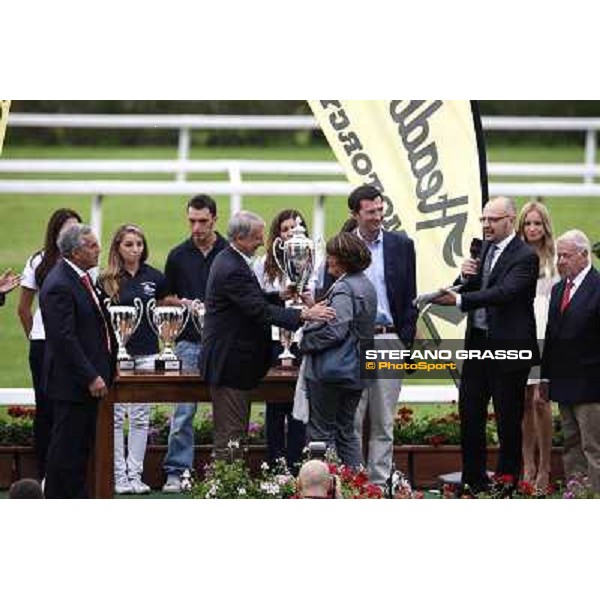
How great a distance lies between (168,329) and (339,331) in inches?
36.6

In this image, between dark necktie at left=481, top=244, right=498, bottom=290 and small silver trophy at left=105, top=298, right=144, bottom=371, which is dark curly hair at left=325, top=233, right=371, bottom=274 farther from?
Answer: small silver trophy at left=105, top=298, right=144, bottom=371

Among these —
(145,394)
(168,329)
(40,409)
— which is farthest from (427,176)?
(40,409)

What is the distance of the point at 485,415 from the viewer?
962cm

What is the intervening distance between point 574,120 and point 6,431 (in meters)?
4.98

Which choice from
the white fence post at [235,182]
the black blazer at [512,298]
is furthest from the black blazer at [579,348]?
the white fence post at [235,182]

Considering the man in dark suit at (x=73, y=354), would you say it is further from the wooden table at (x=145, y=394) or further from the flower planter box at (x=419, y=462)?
the flower planter box at (x=419, y=462)

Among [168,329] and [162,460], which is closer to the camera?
[168,329]

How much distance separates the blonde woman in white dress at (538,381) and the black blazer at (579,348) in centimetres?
34

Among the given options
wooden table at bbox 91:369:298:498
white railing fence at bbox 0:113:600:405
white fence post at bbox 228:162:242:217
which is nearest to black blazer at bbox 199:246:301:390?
wooden table at bbox 91:369:298:498

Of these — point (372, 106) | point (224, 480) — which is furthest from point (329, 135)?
point (224, 480)

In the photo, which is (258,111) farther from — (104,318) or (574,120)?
(104,318)

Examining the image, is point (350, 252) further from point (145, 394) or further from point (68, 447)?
point (68, 447)

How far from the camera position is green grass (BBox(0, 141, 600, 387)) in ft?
54.4

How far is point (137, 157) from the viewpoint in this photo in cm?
2238
